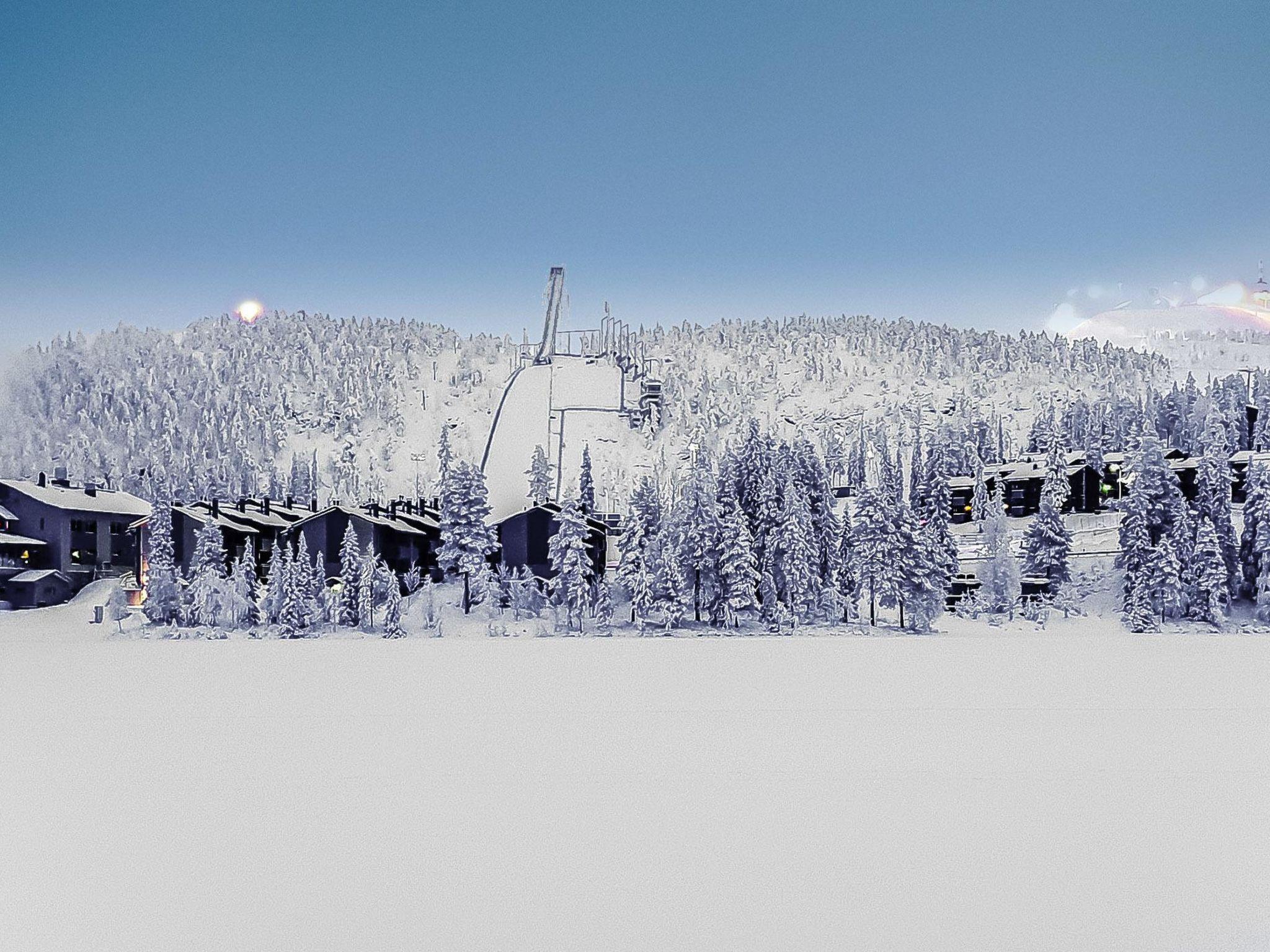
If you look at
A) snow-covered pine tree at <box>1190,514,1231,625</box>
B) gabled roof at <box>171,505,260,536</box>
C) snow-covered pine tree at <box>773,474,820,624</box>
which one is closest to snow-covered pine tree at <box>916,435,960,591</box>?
snow-covered pine tree at <box>773,474,820,624</box>

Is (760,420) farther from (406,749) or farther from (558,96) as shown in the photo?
(406,749)

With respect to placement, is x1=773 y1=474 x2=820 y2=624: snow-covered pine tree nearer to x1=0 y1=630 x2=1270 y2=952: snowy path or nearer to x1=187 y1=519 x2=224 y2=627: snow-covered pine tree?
x1=0 y1=630 x2=1270 y2=952: snowy path

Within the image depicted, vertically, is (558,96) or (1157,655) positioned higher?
(558,96)

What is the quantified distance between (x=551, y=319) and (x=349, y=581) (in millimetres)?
3433

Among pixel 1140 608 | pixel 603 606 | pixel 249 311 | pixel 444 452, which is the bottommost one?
pixel 1140 608

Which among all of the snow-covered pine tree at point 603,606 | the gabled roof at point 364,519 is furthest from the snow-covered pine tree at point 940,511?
the gabled roof at point 364,519

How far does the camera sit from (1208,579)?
1117cm

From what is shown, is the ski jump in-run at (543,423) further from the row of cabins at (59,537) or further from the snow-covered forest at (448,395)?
the row of cabins at (59,537)

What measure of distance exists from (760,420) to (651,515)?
1526 mm

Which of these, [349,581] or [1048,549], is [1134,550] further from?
[349,581]

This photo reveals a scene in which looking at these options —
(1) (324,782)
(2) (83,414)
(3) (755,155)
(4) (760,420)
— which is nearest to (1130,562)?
(4) (760,420)

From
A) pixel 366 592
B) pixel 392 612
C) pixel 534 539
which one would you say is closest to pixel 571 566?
pixel 534 539

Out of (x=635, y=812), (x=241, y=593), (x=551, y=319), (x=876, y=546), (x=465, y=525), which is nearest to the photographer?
(x=635, y=812)

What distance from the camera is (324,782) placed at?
5359mm
